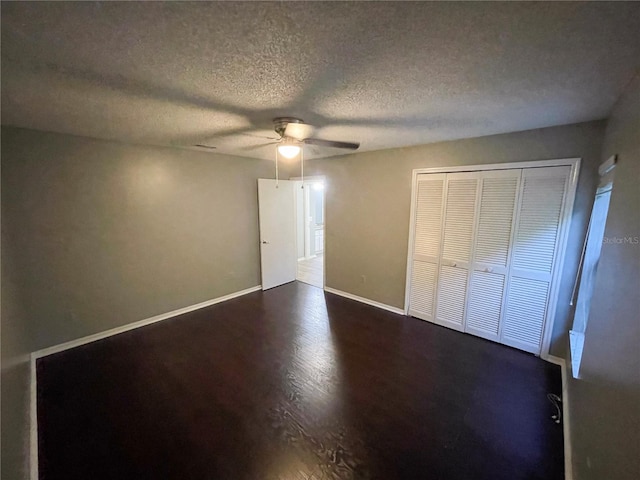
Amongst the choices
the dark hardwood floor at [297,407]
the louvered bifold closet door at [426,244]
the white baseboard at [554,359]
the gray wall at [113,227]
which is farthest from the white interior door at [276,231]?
the white baseboard at [554,359]

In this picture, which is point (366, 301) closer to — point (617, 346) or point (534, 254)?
point (534, 254)

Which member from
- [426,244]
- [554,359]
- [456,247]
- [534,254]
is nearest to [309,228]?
[426,244]

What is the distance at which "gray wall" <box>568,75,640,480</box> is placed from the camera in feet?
3.01

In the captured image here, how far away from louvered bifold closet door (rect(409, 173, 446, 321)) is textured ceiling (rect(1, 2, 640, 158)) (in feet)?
3.39

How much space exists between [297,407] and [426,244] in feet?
7.67

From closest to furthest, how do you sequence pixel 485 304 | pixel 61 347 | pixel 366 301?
1. pixel 61 347
2. pixel 485 304
3. pixel 366 301

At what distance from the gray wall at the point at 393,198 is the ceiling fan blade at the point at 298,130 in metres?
1.46

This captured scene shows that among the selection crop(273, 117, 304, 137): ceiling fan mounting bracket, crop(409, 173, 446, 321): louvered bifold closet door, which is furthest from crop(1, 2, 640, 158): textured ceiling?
crop(409, 173, 446, 321): louvered bifold closet door

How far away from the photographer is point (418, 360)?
102 inches

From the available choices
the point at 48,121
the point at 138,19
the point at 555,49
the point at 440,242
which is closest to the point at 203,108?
the point at 138,19

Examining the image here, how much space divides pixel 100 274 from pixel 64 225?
0.62m

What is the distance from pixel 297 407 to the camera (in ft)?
6.59

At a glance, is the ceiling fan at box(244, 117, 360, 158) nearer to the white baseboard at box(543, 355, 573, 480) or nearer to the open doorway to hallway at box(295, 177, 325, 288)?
the white baseboard at box(543, 355, 573, 480)

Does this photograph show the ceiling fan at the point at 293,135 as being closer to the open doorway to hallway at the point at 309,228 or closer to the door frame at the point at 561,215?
the door frame at the point at 561,215
